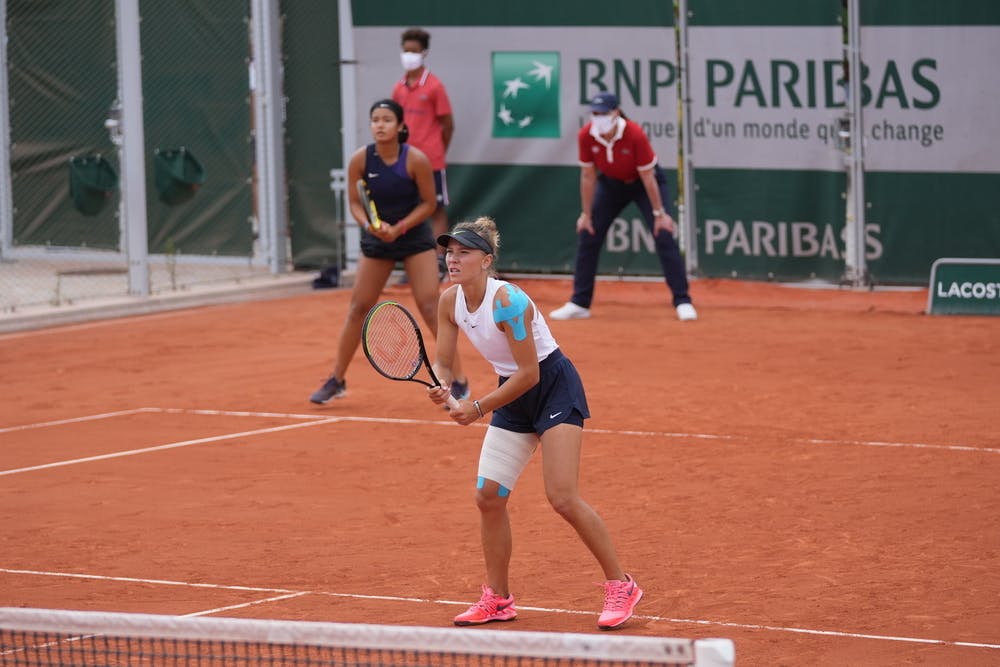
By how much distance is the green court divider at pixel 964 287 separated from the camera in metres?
14.5

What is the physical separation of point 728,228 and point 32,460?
8.17m

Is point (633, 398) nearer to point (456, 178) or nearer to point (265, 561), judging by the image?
point (265, 561)

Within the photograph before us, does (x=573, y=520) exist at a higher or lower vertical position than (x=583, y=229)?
lower

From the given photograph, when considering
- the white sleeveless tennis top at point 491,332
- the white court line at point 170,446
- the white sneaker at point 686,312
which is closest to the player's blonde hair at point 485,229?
the white sleeveless tennis top at point 491,332

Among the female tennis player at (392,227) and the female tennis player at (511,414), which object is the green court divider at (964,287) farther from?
the female tennis player at (511,414)

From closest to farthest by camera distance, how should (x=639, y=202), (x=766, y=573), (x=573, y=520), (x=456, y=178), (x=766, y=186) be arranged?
(x=573, y=520), (x=766, y=573), (x=639, y=202), (x=766, y=186), (x=456, y=178)

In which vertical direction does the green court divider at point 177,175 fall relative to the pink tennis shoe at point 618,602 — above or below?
above

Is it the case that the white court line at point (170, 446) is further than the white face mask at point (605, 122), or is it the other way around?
the white face mask at point (605, 122)

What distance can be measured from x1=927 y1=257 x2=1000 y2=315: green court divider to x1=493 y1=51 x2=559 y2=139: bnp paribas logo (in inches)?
162

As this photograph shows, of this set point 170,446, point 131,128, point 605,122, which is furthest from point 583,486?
point 131,128

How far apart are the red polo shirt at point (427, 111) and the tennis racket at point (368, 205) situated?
5120 mm

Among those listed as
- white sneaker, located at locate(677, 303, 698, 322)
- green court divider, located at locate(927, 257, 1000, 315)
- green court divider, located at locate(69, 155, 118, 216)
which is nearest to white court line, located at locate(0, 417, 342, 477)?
white sneaker, located at locate(677, 303, 698, 322)

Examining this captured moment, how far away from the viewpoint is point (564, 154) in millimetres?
16688

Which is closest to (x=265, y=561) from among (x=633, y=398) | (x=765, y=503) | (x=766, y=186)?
(x=765, y=503)
